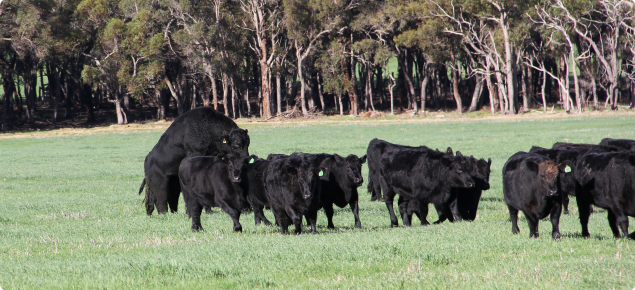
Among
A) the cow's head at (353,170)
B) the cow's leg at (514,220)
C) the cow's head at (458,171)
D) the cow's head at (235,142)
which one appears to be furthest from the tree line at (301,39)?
the cow's leg at (514,220)

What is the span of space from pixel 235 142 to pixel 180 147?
1299mm

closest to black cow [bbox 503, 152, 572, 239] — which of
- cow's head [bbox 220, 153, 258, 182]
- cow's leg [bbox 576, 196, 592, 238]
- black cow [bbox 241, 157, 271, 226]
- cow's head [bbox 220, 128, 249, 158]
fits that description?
cow's leg [bbox 576, 196, 592, 238]

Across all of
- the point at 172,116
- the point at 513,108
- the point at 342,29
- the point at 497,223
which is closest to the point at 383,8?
the point at 342,29

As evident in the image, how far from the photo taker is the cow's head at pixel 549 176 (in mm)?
8484

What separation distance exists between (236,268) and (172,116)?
237 ft

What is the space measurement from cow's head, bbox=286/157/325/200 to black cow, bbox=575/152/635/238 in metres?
3.75

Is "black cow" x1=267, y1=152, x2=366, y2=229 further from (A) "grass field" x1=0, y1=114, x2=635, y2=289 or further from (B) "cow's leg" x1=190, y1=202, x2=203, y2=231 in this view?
(B) "cow's leg" x1=190, y1=202, x2=203, y2=231

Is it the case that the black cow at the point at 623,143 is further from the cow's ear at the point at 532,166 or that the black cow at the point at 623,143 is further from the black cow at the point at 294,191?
the black cow at the point at 294,191

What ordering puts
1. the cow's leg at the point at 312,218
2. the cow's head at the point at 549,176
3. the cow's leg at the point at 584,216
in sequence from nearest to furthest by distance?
the cow's head at the point at 549,176 → the cow's leg at the point at 584,216 → the cow's leg at the point at 312,218

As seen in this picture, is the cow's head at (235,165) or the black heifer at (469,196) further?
the black heifer at (469,196)

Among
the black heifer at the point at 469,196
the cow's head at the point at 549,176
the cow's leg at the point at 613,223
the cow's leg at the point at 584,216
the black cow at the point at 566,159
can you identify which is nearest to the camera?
the cow's head at the point at 549,176

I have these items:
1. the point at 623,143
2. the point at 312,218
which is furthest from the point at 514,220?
the point at 623,143

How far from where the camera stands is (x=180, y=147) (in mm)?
12797

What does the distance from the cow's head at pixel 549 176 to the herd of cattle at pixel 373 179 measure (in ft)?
0.04
